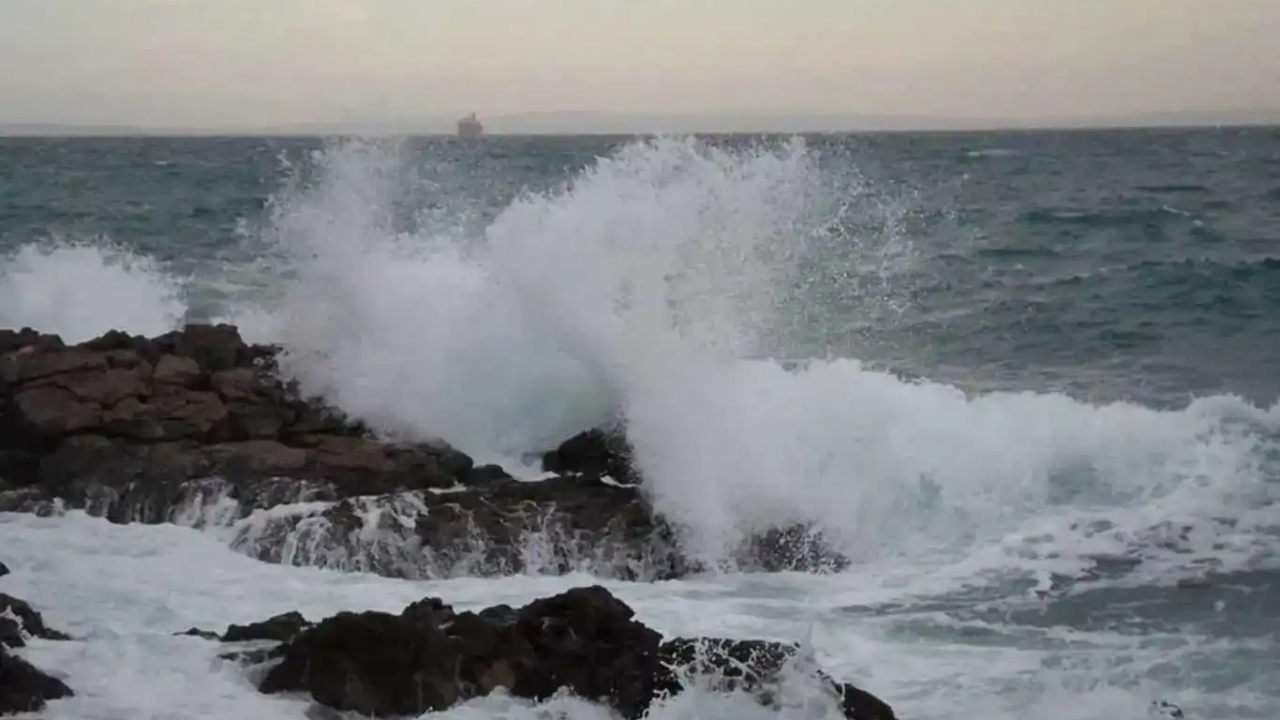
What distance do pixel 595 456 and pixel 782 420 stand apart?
1.71 meters

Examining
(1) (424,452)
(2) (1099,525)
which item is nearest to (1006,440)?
(2) (1099,525)

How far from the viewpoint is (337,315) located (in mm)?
13641

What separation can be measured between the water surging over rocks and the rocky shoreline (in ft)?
0.05

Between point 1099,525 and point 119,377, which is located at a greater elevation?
point 119,377

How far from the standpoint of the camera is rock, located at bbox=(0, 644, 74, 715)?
6.22 metres

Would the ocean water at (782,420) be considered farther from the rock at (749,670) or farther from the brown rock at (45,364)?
the brown rock at (45,364)

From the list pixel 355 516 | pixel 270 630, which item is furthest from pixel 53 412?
pixel 270 630

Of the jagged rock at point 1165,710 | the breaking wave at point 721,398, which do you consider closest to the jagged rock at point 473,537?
the breaking wave at point 721,398

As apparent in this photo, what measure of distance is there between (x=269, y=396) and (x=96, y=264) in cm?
732

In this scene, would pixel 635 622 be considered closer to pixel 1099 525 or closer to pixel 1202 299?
pixel 1099 525

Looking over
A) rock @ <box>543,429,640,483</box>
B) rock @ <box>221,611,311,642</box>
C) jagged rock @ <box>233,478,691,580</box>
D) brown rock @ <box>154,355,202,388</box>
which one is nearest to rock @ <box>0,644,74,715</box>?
rock @ <box>221,611,311,642</box>

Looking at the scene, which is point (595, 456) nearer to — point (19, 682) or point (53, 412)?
point (53, 412)

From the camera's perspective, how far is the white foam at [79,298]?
54.0ft

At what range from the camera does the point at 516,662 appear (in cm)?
677
